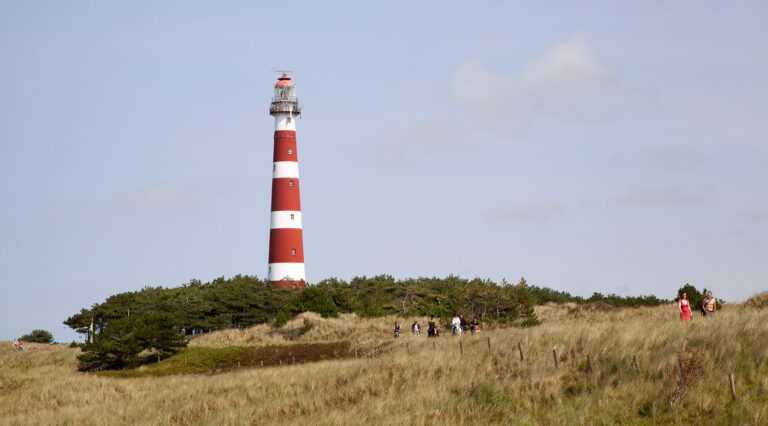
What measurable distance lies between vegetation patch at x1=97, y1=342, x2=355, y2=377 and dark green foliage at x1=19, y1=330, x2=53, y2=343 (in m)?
46.3

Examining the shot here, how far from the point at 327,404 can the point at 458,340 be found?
27.4ft

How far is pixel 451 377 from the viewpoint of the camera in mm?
30297

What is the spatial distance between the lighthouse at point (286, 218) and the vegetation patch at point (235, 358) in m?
19.0

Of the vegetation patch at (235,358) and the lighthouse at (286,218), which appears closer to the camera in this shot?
the vegetation patch at (235,358)

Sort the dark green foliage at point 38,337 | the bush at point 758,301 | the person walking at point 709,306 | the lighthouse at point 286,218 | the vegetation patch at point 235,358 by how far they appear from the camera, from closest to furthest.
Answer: the person walking at point 709,306, the bush at point 758,301, the vegetation patch at point 235,358, the lighthouse at point 286,218, the dark green foliage at point 38,337

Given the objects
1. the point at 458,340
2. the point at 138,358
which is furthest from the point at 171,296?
the point at 458,340

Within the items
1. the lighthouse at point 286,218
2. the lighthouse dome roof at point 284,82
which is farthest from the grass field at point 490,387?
the lighthouse dome roof at point 284,82

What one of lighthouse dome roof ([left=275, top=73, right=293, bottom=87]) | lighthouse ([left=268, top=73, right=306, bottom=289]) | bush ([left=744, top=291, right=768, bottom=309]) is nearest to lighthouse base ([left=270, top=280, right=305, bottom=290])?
lighthouse ([left=268, top=73, right=306, bottom=289])

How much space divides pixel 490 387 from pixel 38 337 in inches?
3075

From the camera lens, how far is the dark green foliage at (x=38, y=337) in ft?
312

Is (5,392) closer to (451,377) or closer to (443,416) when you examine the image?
(451,377)

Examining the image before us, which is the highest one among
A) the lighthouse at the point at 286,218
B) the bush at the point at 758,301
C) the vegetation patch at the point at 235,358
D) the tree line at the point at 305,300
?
the lighthouse at the point at 286,218

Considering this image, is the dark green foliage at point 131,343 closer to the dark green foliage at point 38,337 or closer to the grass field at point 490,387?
the grass field at point 490,387

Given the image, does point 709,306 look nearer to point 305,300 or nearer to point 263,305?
point 305,300
